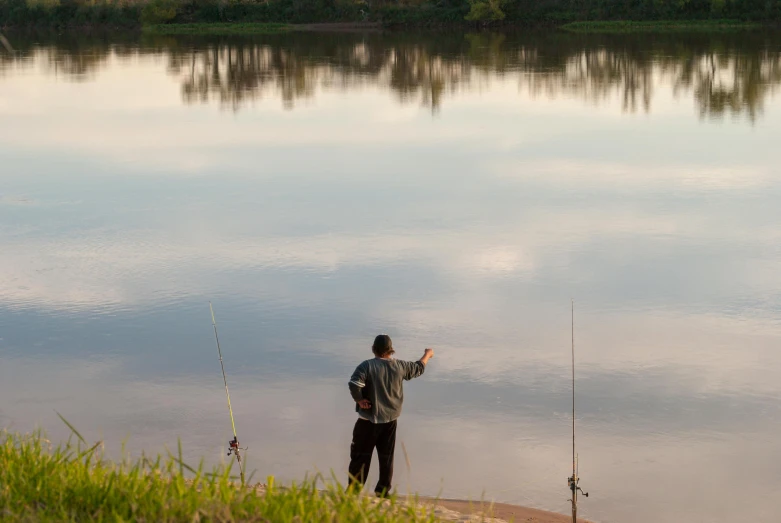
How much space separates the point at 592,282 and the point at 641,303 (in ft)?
3.43

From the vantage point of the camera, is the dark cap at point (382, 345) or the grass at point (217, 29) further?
the grass at point (217, 29)

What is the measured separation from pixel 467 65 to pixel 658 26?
79.7ft

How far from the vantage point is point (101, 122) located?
3098 centimetres

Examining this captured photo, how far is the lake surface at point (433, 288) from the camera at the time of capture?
9688 mm

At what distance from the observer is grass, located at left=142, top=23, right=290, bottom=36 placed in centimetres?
7588

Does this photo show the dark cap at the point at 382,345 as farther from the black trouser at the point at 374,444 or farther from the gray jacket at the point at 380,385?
the black trouser at the point at 374,444

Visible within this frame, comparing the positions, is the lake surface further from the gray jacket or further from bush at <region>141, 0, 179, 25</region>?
bush at <region>141, 0, 179, 25</region>

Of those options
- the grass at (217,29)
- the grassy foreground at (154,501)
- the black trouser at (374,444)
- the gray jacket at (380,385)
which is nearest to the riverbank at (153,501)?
the grassy foreground at (154,501)

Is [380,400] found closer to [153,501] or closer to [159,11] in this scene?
[153,501]

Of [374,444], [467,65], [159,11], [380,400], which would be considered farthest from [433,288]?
[159,11]

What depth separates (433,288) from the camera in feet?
46.0

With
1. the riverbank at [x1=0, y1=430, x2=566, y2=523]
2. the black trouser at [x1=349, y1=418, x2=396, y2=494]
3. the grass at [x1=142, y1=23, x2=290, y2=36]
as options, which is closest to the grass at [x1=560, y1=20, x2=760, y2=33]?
the grass at [x1=142, y1=23, x2=290, y2=36]

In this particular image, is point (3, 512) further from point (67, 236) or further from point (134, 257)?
point (67, 236)

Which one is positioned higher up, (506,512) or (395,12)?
(395,12)
